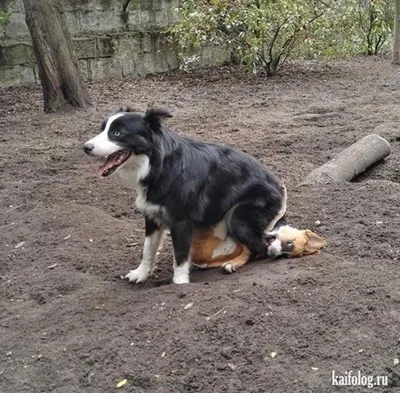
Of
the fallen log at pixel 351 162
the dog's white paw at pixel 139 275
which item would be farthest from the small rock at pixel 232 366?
the fallen log at pixel 351 162

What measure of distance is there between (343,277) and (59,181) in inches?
149

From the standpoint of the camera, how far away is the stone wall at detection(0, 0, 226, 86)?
11914 millimetres

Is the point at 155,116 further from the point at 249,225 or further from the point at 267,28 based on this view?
the point at 267,28

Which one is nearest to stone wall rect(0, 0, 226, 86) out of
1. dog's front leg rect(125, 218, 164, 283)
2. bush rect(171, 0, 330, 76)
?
bush rect(171, 0, 330, 76)

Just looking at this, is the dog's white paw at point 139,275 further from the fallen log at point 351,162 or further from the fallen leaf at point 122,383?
the fallen log at point 351,162

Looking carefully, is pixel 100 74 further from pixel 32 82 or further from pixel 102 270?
pixel 102 270

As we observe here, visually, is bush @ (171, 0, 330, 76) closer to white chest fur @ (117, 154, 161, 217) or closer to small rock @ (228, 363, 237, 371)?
white chest fur @ (117, 154, 161, 217)

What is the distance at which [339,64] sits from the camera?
1522cm

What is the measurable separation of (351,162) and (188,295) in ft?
10.2

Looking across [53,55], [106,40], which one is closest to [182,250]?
[53,55]

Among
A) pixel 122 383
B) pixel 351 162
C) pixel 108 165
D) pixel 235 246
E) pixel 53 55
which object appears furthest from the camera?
pixel 53 55

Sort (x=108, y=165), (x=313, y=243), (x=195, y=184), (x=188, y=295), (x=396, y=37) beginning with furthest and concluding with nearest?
(x=396, y=37), (x=313, y=243), (x=195, y=184), (x=108, y=165), (x=188, y=295)

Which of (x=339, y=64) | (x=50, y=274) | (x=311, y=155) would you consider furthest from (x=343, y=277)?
(x=339, y=64)

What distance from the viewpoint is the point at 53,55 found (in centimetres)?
955
